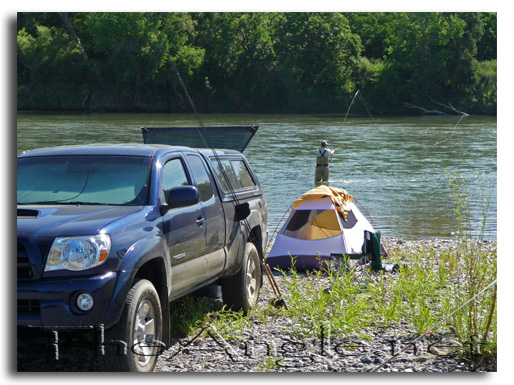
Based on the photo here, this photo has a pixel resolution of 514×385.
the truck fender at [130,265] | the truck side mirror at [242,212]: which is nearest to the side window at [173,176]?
the truck fender at [130,265]

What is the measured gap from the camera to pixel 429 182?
2647cm

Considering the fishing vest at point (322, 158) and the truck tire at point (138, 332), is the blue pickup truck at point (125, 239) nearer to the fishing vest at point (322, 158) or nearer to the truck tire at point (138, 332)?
the truck tire at point (138, 332)

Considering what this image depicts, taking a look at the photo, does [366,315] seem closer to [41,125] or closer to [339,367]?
[339,367]

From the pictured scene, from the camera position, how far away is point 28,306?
15.1 feet

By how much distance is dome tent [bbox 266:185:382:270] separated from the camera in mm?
11398

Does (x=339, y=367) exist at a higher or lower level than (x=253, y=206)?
lower

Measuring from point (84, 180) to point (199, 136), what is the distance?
11.9ft

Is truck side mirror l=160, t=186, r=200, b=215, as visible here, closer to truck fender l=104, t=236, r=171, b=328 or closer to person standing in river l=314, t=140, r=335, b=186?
truck fender l=104, t=236, r=171, b=328

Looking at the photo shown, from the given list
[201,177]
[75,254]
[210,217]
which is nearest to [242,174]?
[201,177]

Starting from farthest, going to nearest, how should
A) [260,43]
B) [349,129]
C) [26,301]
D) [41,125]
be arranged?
[349,129] < [41,125] < [260,43] < [26,301]

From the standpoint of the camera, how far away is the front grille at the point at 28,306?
4.58 m

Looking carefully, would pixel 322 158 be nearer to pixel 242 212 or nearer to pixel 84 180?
pixel 242 212
